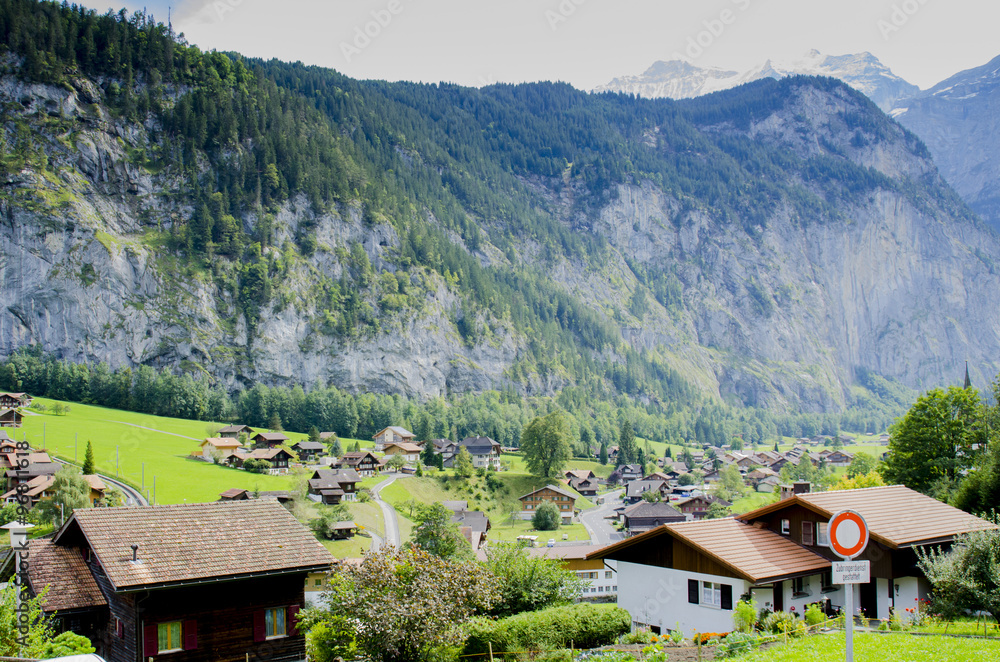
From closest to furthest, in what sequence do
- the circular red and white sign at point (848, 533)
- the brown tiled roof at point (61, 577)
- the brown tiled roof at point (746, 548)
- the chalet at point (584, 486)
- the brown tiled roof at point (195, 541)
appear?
1. the circular red and white sign at point (848, 533)
2. the brown tiled roof at point (195, 541)
3. the brown tiled roof at point (61, 577)
4. the brown tiled roof at point (746, 548)
5. the chalet at point (584, 486)

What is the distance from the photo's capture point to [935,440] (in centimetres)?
5150

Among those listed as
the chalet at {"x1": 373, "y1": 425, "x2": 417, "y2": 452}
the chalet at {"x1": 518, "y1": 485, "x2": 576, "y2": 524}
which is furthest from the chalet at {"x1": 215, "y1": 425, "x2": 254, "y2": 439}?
the chalet at {"x1": 518, "y1": 485, "x2": 576, "y2": 524}

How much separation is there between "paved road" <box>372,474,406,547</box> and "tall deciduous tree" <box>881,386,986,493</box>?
4006cm

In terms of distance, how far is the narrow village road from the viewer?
228 feet

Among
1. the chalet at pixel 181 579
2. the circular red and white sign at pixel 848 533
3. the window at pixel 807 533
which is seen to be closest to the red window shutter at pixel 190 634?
the chalet at pixel 181 579

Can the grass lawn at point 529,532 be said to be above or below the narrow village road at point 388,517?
below

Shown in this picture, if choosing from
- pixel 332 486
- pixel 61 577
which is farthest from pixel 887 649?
pixel 332 486

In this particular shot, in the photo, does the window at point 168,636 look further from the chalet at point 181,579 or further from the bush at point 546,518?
the bush at point 546,518

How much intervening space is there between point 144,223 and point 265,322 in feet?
115

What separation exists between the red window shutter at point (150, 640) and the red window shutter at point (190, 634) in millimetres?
761

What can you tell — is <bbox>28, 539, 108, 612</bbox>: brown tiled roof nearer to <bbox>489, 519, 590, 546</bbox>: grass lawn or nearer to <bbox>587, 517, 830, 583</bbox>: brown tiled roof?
<bbox>587, 517, 830, 583</bbox>: brown tiled roof

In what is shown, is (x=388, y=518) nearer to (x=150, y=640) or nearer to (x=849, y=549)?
(x=150, y=640)

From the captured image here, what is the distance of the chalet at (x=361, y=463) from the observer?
104 meters

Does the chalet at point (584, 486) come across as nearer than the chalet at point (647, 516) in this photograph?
No
